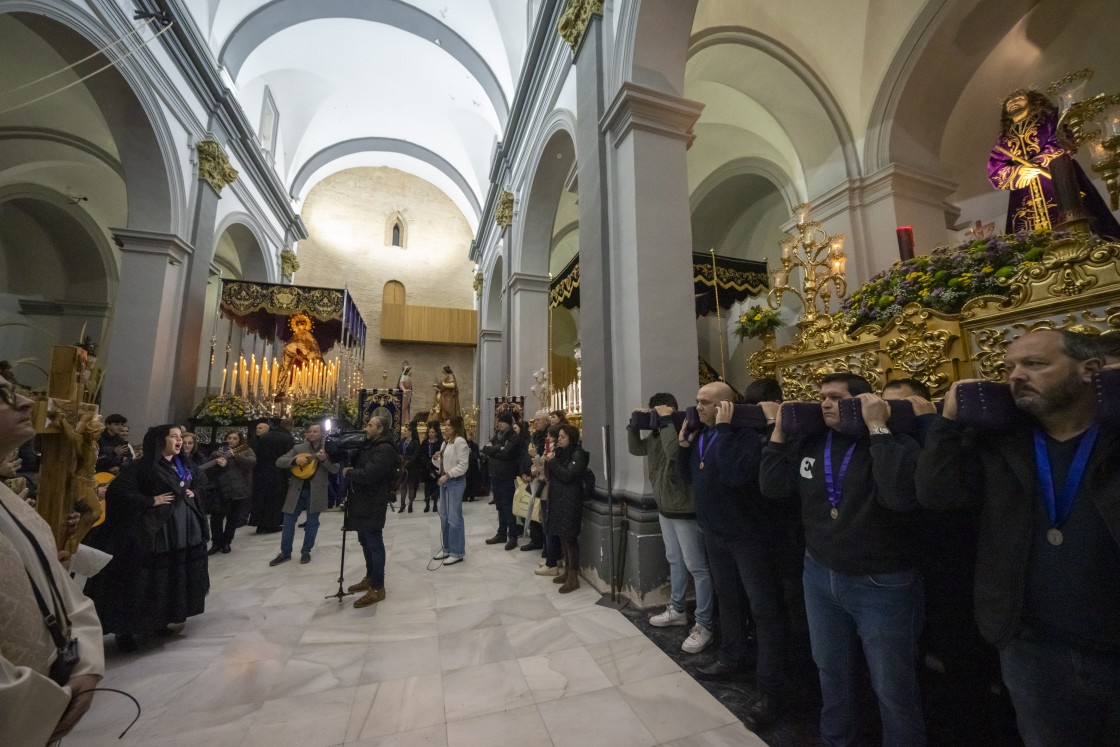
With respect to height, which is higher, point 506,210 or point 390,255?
point 390,255

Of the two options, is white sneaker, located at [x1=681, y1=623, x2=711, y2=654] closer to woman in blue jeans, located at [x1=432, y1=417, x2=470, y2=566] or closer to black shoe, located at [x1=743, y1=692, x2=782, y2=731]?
black shoe, located at [x1=743, y1=692, x2=782, y2=731]

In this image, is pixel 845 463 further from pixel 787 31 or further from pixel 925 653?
pixel 787 31

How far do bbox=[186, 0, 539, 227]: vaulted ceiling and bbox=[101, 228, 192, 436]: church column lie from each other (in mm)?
4110

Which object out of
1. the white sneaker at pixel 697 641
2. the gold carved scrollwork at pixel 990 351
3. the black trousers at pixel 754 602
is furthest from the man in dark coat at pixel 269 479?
the gold carved scrollwork at pixel 990 351

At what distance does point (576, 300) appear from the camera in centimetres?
820

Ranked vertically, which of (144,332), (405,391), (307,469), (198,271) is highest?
(198,271)

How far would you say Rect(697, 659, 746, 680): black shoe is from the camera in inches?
95.7

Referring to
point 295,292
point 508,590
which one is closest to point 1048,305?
point 508,590

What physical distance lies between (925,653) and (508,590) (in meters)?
2.85

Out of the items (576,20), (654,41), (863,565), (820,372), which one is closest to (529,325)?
(576,20)

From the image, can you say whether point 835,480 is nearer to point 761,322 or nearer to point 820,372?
point 820,372

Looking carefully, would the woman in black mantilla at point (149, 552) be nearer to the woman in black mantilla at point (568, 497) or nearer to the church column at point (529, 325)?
the woman in black mantilla at point (568, 497)

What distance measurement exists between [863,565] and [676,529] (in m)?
1.51

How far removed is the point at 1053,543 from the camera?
3.78 ft
